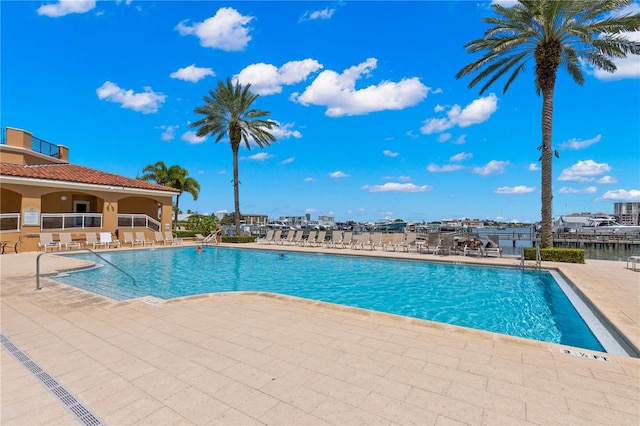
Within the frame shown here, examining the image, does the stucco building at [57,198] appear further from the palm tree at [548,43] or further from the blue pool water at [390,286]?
the palm tree at [548,43]

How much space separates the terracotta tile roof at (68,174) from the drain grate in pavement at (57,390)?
17237 millimetres

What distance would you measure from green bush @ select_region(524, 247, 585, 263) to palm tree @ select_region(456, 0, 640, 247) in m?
0.69

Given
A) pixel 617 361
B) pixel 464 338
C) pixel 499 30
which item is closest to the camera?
pixel 617 361

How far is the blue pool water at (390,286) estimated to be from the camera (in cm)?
→ 668

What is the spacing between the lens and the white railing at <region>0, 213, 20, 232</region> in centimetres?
→ 1639

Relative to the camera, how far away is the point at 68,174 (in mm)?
19812

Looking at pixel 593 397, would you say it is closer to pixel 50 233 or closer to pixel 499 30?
pixel 499 30

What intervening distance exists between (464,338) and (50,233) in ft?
70.8

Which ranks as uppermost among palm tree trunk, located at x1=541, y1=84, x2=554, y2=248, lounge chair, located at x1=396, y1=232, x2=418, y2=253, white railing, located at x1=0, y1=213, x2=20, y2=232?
palm tree trunk, located at x1=541, y1=84, x2=554, y2=248

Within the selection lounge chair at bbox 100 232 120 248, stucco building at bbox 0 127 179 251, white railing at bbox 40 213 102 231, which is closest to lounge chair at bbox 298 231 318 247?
stucco building at bbox 0 127 179 251

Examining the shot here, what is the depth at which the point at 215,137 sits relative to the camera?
25156 mm

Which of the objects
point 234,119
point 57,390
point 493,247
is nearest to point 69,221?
point 234,119

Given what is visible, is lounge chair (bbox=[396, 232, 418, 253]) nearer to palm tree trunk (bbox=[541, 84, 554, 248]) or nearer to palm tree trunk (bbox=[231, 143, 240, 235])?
palm tree trunk (bbox=[541, 84, 554, 248])

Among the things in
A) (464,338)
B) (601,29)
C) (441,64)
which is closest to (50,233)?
(464,338)
